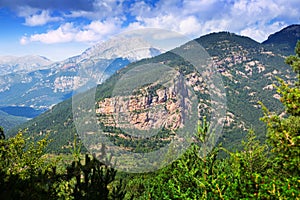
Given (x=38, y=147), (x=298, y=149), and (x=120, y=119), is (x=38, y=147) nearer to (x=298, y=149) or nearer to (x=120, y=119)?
(x=298, y=149)

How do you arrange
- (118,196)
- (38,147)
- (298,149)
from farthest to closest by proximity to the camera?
1. (38,147)
2. (118,196)
3. (298,149)

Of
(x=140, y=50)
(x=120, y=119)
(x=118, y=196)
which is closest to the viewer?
(x=118, y=196)

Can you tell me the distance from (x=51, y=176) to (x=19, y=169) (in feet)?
27.3

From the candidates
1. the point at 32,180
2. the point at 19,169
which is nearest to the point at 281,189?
the point at 32,180

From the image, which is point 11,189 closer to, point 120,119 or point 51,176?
point 51,176

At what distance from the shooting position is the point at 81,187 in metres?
8.48

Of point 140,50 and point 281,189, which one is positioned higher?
point 140,50

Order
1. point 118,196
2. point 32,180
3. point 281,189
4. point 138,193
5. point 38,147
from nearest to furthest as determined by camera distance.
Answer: point 281,189 → point 32,180 → point 118,196 → point 38,147 → point 138,193

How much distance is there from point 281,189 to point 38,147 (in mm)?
14433

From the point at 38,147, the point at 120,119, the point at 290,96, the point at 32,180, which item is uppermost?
the point at 290,96

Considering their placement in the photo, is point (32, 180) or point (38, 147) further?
point (38, 147)

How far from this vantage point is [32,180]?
7.41 meters

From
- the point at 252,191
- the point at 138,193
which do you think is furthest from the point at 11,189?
the point at 138,193

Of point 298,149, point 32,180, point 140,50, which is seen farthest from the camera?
point 140,50
